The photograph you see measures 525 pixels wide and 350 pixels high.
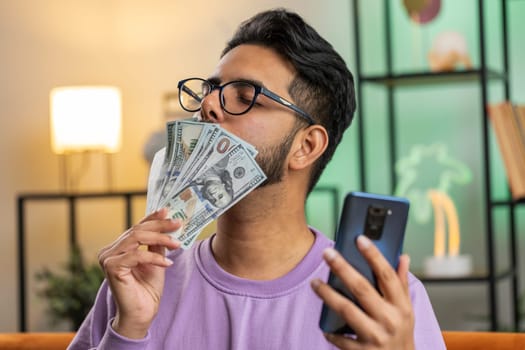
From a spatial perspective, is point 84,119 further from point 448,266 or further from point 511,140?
point 511,140

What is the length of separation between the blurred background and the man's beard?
7.33 feet

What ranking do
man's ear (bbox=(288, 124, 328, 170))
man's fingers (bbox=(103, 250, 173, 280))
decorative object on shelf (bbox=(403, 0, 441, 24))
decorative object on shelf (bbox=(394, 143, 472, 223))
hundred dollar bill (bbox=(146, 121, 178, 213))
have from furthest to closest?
1. decorative object on shelf (bbox=(394, 143, 472, 223))
2. decorative object on shelf (bbox=(403, 0, 441, 24))
3. man's ear (bbox=(288, 124, 328, 170))
4. hundred dollar bill (bbox=(146, 121, 178, 213))
5. man's fingers (bbox=(103, 250, 173, 280))

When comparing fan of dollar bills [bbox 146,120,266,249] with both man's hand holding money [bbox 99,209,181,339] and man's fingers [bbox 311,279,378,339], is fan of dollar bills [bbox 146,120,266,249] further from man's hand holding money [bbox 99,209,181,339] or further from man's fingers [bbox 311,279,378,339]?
man's fingers [bbox 311,279,378,339]

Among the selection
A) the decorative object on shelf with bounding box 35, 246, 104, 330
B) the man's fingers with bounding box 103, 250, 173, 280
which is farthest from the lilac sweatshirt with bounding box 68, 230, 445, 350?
the decorative object on shelf with bounding box 35, 246, 104, 330

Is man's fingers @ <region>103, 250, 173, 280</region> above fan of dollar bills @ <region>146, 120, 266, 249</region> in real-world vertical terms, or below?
below

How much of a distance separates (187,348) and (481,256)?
8.79ft

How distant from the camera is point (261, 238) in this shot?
1681 millimetres

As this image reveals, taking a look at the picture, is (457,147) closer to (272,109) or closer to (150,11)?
(150,11)

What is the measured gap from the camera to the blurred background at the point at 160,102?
4090 mm

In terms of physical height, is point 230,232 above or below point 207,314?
above

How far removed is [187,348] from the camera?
63.4 inches

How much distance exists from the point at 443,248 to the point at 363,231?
2603 mm

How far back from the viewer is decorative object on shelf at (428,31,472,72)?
3.74m

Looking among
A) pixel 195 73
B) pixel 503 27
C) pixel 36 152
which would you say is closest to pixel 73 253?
pixel 36 152
